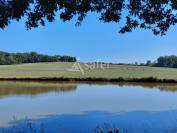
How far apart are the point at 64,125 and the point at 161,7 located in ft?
19.9

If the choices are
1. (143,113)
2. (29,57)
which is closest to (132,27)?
(143,113)

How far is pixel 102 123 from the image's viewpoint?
13.3 m

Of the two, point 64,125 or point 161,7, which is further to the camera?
point 64,125

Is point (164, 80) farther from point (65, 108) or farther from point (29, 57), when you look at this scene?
point (29, 57)

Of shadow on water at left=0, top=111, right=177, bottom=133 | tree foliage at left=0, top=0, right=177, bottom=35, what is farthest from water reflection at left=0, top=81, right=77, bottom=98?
tree foliage at left=0, top=0, right=177, bottom=35

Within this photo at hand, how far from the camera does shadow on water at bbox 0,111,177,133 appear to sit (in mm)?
11648

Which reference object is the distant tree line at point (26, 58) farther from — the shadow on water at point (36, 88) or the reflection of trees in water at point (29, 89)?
the reflection of trees in water at point (29, 89)

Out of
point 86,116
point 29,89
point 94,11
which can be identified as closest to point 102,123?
point 86,116

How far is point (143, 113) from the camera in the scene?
1598cm

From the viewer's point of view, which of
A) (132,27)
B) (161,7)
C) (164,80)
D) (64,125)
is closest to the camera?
(161,7)

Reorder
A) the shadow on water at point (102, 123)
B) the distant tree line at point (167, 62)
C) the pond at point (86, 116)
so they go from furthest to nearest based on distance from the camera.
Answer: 1. the distant tree line at point (167, 62)
2. the pond at point (86, 116)
3. the shadow on water at point (102, 123)

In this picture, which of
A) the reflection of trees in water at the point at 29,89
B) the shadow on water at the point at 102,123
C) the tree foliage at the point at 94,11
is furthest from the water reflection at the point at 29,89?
the tree foliage at the point at 94,11

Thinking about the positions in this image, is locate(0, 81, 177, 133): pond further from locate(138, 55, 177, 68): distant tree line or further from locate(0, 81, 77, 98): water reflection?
locate(138, 55, 177, 68): distant tree line

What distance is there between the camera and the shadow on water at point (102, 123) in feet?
38.2
